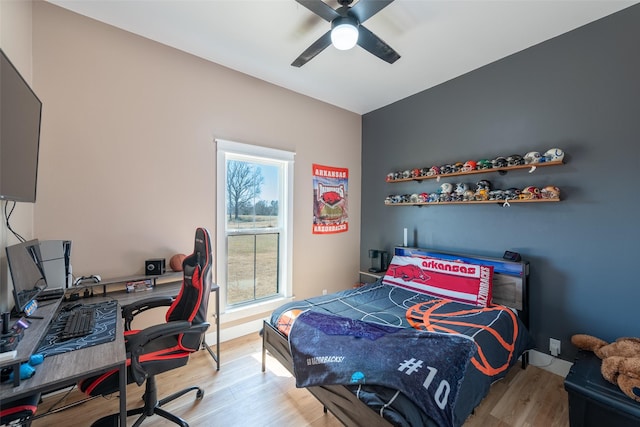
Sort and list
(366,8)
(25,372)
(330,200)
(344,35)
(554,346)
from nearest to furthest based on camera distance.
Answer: (25,372)
(366,8)
(344,35)
(554,346)
(330,200)

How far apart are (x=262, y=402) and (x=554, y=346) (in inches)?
104

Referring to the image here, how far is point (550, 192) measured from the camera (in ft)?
7.50

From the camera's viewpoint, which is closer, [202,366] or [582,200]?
[582,200]

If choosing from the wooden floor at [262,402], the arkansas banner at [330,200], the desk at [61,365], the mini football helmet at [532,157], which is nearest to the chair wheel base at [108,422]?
the wooden floor at [262,402]

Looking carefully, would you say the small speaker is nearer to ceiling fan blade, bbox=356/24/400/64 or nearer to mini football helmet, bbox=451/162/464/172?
ceiling fan blade, bbox=356/24/400/64

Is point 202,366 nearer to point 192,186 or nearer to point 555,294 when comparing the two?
A: point 192,186

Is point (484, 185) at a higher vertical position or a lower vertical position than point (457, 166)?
lower

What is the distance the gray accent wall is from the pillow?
433 millimetres

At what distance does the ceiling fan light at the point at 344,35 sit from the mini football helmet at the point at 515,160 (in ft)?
6.14

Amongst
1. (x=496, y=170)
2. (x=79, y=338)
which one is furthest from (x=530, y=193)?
(x=79, y=338)

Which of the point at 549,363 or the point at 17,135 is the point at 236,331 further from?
the point at 549,363

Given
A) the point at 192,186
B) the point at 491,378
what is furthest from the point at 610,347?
the point at 192,186

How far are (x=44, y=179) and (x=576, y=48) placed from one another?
15.2 ft

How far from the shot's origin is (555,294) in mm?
2385
